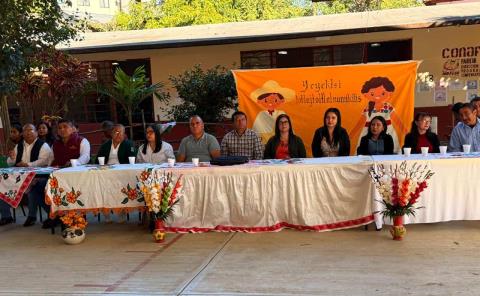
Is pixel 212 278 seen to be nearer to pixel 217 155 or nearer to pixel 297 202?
pixel 297 202

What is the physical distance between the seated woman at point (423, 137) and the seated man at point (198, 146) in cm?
261

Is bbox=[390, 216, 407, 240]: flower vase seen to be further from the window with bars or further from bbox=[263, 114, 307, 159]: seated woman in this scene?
the window with bars

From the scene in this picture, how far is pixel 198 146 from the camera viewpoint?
21.7 feet

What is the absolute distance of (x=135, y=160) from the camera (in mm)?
6555

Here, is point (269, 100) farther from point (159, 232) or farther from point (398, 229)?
point (398, 229)

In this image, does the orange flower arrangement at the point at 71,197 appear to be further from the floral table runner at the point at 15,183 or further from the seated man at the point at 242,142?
the seated man at the point at 242,142

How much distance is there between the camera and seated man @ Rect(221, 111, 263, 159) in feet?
21.9

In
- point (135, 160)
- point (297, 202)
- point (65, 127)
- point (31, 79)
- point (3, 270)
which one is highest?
point (31, 79)

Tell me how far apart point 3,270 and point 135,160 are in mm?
2222

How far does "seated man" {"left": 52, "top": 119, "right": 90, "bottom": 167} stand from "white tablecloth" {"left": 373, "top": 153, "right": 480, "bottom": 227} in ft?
13.2

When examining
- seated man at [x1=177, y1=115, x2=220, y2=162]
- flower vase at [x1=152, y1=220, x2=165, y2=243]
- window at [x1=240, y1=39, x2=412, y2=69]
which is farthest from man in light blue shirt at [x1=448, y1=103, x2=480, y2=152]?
window at [x1=240, y1=39, x2=412, y2=69]

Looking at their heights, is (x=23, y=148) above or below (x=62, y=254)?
above

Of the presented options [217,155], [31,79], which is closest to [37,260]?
[217,155]

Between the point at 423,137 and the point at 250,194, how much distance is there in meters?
2.46
